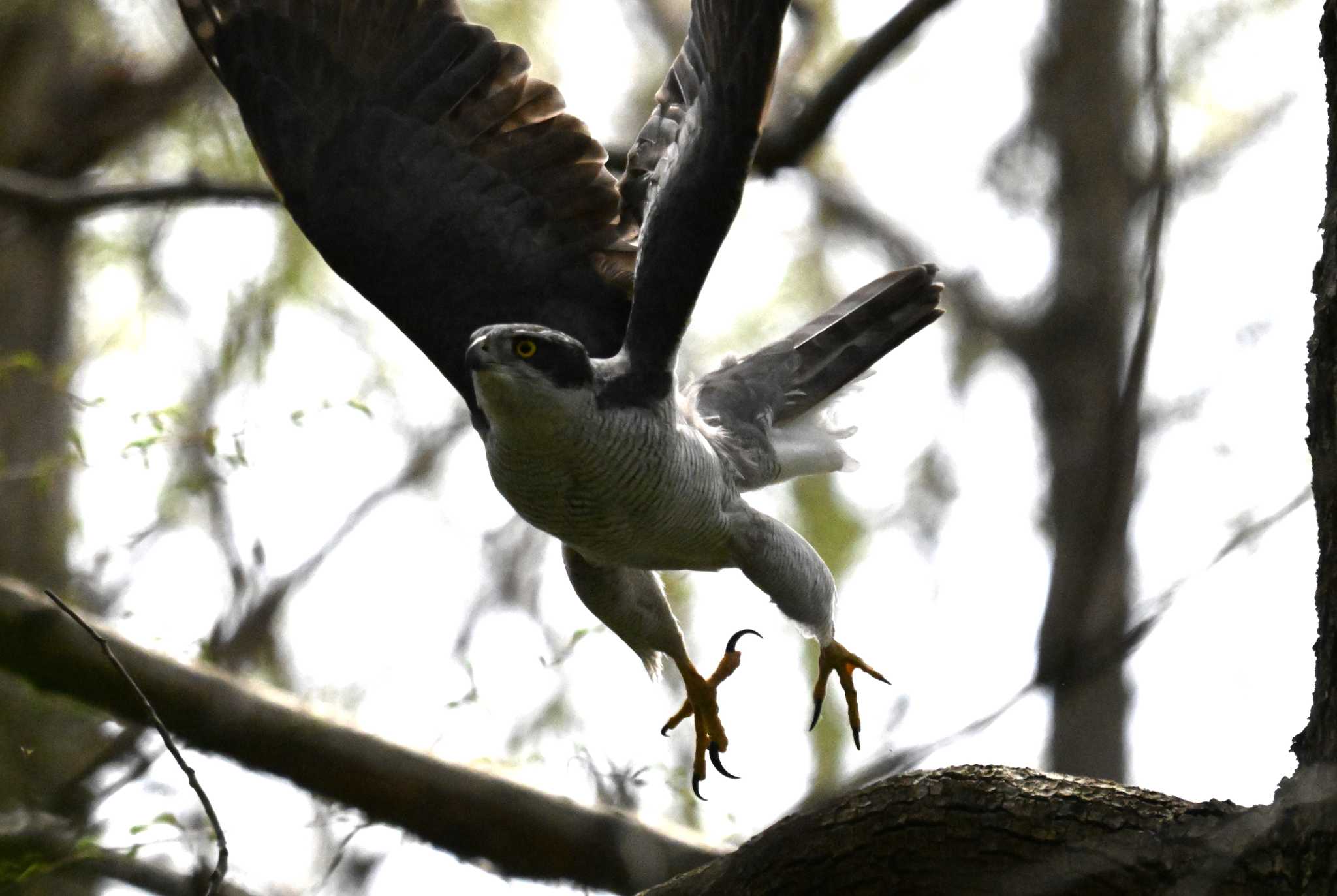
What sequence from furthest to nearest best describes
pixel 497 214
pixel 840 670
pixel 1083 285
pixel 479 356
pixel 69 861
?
1. pixel 1083 285
2. pixel 840 670
3. pixel 497 214
4. pixel 69 861
5. pixel 479 356

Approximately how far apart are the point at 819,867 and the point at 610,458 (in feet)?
4.17

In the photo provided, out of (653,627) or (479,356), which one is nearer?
(479,356)

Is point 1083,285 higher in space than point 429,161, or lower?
higher

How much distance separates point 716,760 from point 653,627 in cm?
47

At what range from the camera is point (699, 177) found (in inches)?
154

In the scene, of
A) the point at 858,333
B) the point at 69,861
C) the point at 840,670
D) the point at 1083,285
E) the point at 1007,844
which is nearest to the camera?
the point at 1007,844

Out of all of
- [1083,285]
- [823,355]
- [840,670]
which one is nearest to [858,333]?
[823,355]

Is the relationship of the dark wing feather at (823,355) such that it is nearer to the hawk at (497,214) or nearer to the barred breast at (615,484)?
the hawk at (497,214)

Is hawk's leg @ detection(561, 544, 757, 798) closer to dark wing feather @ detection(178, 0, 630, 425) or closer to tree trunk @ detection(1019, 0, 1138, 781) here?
dark wing feather @ detection(178, 0, 630, 425)

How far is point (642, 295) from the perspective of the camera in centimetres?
406

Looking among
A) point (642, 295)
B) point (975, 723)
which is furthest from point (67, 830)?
point (975, 723)

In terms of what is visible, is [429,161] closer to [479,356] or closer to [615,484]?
[479,356]

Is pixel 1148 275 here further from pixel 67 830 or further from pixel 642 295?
pixel 67 830

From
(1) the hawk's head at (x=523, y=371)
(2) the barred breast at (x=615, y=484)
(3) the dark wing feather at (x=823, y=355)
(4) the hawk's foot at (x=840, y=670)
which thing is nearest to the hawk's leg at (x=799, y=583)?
(4) the hawk's foot at (x=840, y=670)
